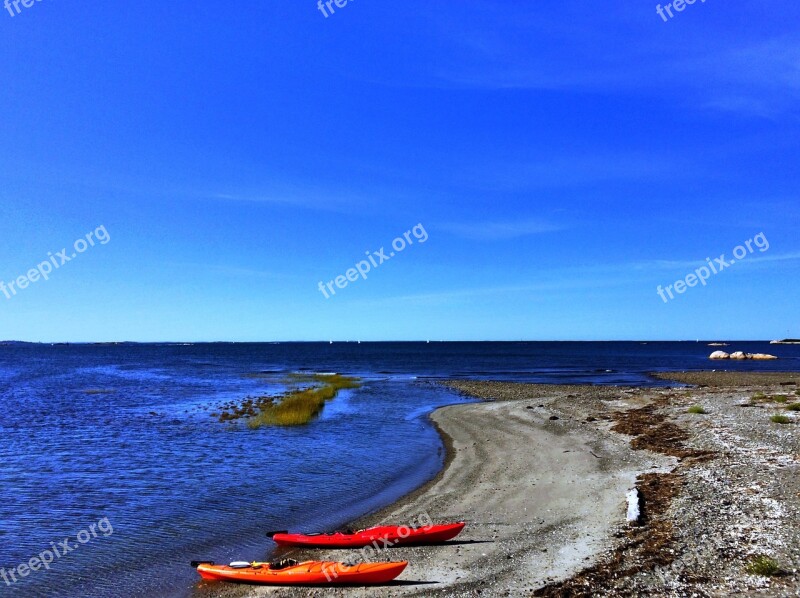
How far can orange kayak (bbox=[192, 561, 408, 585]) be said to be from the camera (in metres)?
11.9

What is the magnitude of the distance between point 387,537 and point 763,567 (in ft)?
28.5

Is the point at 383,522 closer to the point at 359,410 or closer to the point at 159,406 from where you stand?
the point at 359,410

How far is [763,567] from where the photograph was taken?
10.8m

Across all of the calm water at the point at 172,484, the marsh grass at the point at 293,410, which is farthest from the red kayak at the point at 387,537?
the marsh grass at the point at 293,410

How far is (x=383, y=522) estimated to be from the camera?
16812 mm

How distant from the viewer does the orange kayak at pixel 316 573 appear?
11.9 metres

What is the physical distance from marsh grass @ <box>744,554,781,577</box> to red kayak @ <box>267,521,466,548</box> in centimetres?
→ 679

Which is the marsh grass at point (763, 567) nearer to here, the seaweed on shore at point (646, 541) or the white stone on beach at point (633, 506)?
the seaweed on shore at point (646, 541)

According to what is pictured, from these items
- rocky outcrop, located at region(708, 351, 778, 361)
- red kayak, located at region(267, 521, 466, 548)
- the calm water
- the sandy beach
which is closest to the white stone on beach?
the sandy beach

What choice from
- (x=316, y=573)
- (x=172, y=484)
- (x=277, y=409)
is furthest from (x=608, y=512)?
(x=277, y=409)

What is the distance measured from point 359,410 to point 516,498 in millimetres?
29368

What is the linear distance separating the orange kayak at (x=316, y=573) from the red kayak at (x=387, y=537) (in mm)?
2065

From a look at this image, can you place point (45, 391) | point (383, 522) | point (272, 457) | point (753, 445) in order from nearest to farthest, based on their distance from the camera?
point (383, 522) < point (753, 445) < point (272, 457) < point (45, 391)

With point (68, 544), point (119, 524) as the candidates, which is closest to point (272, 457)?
point (119, 524)
